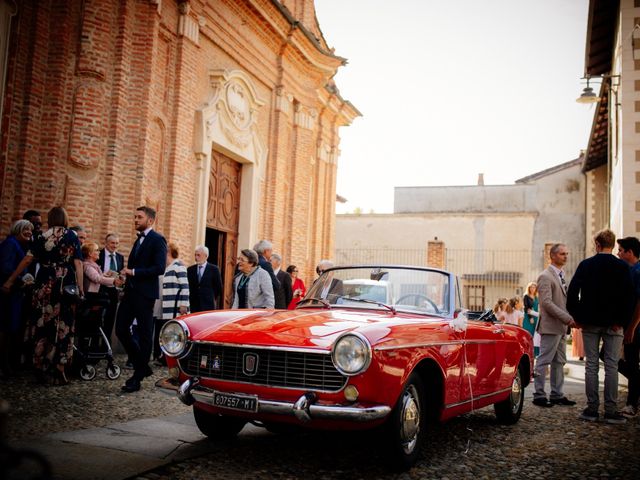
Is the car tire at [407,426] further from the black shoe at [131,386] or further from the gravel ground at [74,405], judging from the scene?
the black shoe at [131,386]

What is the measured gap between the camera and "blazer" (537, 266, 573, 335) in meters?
7.24

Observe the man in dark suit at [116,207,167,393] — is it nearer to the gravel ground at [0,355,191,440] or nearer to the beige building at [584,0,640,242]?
the gravel ground at [0,355,191,440]

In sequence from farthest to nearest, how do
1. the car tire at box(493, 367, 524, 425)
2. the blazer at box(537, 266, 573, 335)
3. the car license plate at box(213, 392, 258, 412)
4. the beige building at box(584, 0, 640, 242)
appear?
the beige building at box(584, 0, 640, 242) < the blazer at box(537, 266, 573, 335) < the car tire at box(493, 367, 524, 425) < the car license plate at box(213, 392, 258, 412)

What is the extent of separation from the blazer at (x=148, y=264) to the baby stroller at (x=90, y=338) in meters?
0.87

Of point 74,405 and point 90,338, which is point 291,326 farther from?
point 90,338

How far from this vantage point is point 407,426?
4.17m

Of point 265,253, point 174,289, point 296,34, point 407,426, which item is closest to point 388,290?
point 407,426

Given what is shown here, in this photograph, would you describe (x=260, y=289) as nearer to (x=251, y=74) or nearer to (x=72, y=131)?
(x=72, y=131)

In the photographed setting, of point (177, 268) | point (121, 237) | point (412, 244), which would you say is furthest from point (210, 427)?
point (412, 244)

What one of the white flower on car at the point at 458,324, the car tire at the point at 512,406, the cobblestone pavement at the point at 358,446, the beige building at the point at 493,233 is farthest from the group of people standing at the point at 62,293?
the beige building at the point at 493,233

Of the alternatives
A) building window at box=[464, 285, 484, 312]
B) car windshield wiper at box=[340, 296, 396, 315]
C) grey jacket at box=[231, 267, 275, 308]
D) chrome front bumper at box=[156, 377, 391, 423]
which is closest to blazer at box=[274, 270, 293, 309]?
grey jacket at box=[231, 267, 275, 308]

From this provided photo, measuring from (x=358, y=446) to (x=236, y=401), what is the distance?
1.37m

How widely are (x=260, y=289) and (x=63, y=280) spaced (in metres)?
2.28

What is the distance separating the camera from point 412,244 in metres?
35.7
